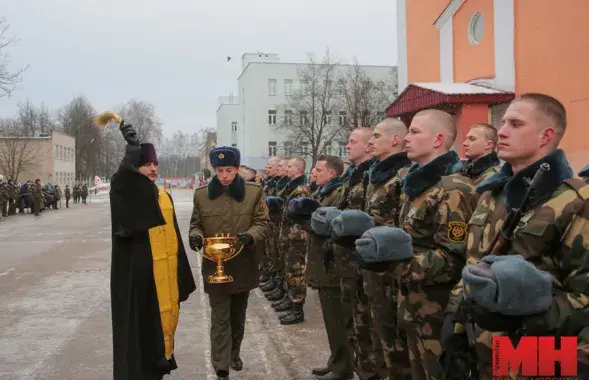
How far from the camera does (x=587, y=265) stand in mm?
2162

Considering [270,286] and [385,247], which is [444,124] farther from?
[270,286]

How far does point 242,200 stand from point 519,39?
10.2m

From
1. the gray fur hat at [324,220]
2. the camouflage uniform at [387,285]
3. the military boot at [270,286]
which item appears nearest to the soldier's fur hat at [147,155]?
the gray fur hat at [324,220]

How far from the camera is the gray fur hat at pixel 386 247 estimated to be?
3.03m

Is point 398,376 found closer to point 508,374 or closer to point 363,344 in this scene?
point 363,344

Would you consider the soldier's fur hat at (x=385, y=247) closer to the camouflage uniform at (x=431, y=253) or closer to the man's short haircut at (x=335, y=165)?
the camouflage uniform at (x=431, y=253)

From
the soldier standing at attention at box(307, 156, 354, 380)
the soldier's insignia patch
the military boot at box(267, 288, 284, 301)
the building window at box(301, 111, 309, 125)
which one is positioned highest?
the building window at box(301, 111, 309, 125)

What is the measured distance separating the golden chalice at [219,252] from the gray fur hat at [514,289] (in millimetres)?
3073

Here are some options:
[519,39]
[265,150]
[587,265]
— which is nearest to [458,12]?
[519,39]

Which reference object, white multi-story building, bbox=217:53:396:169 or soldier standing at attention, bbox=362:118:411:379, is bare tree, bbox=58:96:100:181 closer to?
white multi-story building, bbox=217:53:396:169

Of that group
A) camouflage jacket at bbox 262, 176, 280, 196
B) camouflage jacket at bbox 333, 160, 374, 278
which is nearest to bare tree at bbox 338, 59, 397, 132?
camouflage jacket at bbox 262, 176, 280, 196

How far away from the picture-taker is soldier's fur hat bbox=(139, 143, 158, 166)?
4408mm

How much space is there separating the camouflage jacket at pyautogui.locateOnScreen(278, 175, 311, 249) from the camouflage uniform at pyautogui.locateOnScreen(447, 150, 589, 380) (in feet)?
14.3

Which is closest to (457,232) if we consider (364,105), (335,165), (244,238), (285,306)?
(244,238)
